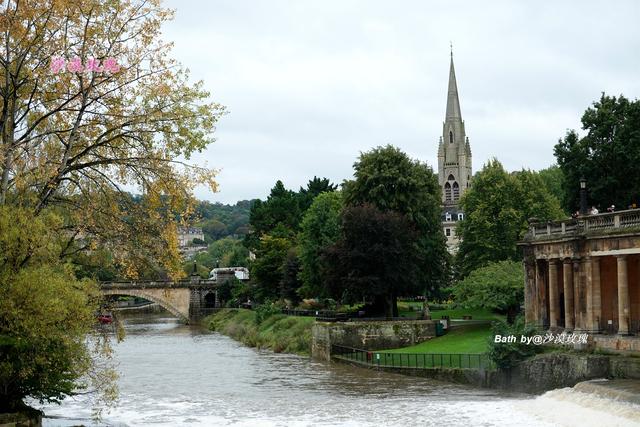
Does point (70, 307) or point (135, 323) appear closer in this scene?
point (70, 307)

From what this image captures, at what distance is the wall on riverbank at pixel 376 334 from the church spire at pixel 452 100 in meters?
105

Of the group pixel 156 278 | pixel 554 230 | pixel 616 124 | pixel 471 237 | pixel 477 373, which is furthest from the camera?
pixel 471 237

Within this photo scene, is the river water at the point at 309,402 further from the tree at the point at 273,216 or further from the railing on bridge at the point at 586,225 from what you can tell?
the tree at the point at 273,216

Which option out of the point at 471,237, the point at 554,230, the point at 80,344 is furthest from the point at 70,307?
the point at 471,237

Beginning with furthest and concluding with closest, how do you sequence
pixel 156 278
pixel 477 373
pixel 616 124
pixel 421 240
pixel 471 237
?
pixel 471 237 < pixel 421 240 < pixel 616 124 < pixel 477 373 < pixel 156 278

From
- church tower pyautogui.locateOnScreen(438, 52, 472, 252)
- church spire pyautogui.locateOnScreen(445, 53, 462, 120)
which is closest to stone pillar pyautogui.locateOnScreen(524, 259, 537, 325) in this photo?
church spire pyautogui.locateOnScreen(445, 53, 462, 120)

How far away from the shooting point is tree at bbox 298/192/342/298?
7762 centimetres

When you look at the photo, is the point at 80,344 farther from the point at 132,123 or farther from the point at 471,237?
the point at 471,237

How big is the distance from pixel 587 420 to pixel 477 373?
12451 mm

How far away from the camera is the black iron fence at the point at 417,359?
151 ft

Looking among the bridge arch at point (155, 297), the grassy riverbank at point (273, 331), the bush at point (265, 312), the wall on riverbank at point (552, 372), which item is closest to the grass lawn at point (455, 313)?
the grassy riverbank at point (273, 331)

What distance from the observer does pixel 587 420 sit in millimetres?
32219

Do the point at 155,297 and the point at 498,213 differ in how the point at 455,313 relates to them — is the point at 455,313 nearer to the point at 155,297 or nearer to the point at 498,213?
the point at 498,213

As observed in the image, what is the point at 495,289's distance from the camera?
5884cm
